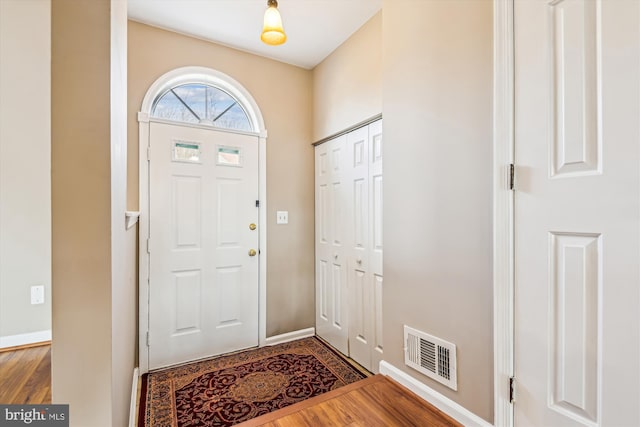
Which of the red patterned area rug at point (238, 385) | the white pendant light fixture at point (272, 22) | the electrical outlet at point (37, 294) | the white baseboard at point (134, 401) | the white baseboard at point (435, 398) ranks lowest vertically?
the red patterned area rug at point (238, 385)

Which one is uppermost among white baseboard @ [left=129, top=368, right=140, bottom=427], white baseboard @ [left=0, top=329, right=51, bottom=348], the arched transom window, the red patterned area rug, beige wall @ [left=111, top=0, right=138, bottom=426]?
the arched transom window

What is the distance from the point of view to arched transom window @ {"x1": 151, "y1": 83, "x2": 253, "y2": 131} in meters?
2.51

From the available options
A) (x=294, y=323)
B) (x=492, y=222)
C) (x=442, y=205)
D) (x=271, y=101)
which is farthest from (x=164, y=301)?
(x=492, y=222)

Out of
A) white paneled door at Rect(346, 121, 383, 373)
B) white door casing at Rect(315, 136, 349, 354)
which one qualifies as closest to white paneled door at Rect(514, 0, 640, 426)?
white paneled door at Rect(346, 121, 383, 373)

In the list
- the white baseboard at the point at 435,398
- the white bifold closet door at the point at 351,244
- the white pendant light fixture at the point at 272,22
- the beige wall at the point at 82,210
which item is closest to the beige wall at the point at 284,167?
the white bifold closet door at the point at 351,244

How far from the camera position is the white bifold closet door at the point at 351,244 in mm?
2264

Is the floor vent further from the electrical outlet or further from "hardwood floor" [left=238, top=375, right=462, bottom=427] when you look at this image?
the electrical outlet

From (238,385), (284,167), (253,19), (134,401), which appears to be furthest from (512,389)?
(253,19)

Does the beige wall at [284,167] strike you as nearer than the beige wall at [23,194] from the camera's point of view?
No

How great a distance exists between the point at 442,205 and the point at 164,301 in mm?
2302

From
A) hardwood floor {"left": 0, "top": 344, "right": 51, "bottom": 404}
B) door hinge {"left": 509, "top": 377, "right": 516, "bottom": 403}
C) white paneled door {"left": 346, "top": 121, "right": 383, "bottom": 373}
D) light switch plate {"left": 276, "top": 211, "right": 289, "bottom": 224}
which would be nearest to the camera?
door hinge {"left": 509, "top": 377, "right": 516, "bottom": 403}

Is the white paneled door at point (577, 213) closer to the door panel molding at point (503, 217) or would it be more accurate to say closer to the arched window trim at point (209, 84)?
the door panel molding at point (503, 217)

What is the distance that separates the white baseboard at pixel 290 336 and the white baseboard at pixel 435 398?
1.48 metres

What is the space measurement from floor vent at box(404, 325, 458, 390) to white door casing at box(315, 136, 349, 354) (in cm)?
116
